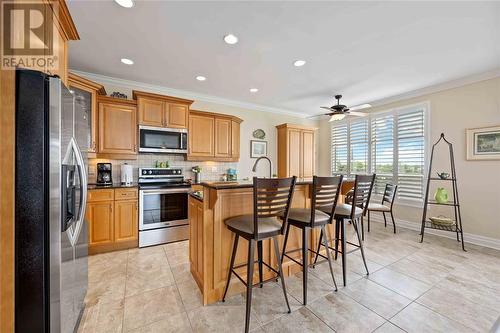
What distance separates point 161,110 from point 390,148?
15.6ft

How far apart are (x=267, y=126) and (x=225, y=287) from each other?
4.10 m

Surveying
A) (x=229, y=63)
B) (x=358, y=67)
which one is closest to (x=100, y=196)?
(x=229, y=63)

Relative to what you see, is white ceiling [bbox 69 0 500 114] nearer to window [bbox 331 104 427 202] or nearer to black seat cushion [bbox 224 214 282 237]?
window [bbox 331 104 427 202]

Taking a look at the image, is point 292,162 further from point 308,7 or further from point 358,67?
point 308,7

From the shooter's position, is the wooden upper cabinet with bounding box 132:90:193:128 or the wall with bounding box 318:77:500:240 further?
the wooden upper cabinet with bounding box 132:90:193:128

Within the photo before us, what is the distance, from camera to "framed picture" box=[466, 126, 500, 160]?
10.3 feet

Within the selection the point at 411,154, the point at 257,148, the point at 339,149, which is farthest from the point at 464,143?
the point at 257,148

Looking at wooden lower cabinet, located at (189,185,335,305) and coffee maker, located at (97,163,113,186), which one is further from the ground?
coffee maker, located at (97,163,113,186)

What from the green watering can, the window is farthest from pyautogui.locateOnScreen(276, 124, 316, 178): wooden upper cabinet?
the green watering can

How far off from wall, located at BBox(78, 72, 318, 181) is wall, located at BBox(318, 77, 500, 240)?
2967 mm

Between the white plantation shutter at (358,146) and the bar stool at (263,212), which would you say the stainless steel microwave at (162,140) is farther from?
the white plantation shutter at (358,146)

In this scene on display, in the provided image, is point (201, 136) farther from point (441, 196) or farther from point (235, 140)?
point (441, 196)

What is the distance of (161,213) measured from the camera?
327 cm

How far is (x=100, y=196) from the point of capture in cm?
285
